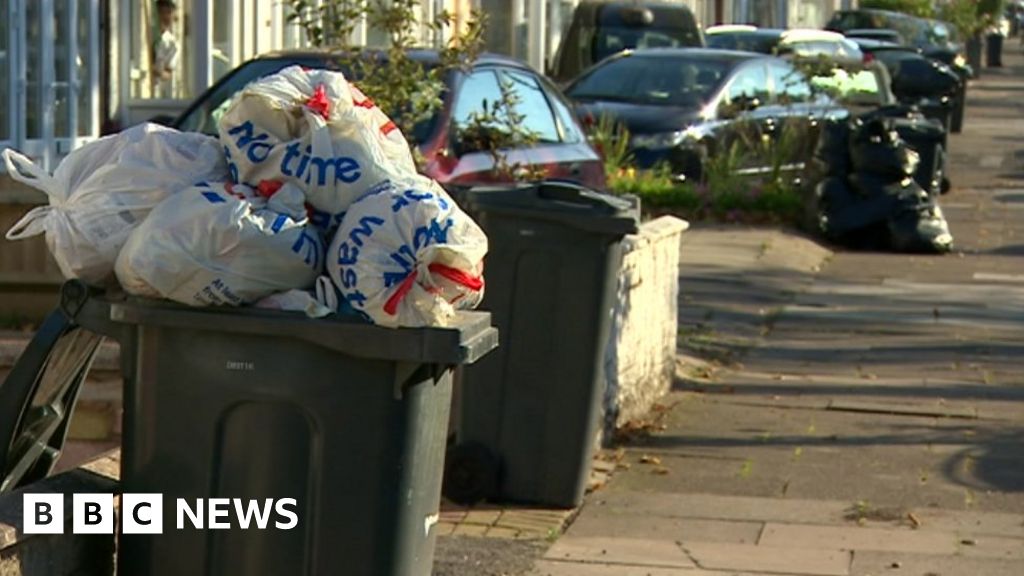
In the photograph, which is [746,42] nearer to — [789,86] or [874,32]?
[789,86]

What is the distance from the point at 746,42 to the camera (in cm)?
2550

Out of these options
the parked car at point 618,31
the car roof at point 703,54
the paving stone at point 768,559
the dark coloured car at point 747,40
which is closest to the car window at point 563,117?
the paving stone at point 768,559

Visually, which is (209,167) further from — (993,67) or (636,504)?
(993,67)

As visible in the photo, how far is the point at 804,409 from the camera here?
9.77m

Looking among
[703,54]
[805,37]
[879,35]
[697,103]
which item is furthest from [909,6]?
[697,103]

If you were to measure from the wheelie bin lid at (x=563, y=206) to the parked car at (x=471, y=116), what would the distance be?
8.37 ft

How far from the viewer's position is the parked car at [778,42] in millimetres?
25016

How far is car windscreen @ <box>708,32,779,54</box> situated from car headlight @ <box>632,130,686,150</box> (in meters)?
6.49

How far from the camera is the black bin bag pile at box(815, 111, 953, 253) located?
54.5ft

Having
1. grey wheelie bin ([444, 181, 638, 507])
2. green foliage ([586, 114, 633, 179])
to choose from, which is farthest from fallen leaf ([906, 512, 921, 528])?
green foliage ([586, 114, 633, 179])

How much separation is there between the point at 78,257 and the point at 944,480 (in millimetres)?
4608

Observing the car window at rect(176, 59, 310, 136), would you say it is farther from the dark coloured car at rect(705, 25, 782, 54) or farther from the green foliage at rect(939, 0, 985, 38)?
the green foliage at rect(939, 0, 985, 38)

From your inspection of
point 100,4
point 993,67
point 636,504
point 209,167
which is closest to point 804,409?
point 636,504

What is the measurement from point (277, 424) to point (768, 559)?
288 centimetres
